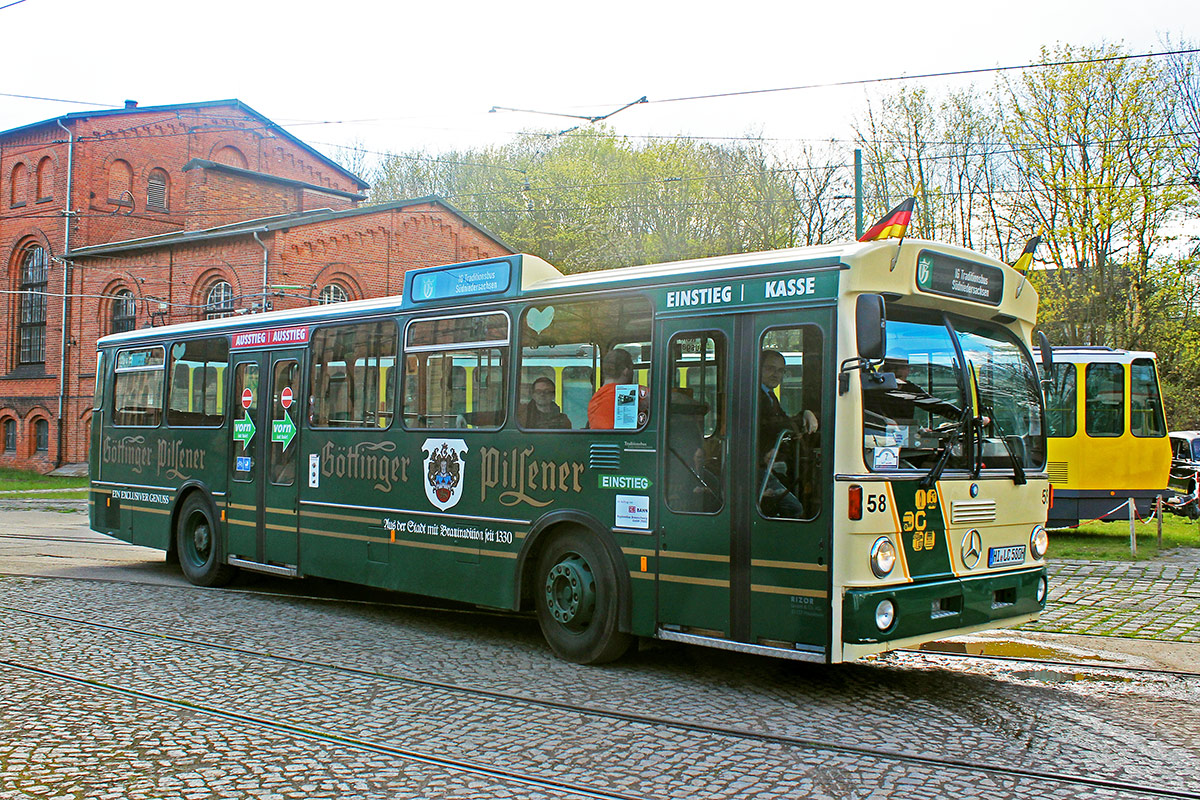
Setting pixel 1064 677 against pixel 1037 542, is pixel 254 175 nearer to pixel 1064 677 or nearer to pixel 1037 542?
pixel 1037 542

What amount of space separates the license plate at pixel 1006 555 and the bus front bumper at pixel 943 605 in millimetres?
76

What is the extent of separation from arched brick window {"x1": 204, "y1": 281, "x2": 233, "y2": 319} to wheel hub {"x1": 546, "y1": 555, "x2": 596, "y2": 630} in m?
29.5

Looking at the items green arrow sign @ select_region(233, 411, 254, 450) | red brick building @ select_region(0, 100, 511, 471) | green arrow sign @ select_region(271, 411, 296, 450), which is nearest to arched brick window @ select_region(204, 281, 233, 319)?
red brick building @ select_region(0, 100, 511, 471)

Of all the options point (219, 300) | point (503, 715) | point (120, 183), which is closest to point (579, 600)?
point (503, 715)

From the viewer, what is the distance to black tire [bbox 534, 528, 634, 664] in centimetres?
783

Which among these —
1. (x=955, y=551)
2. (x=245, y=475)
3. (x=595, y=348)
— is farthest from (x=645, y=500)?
(x=245, y=475)

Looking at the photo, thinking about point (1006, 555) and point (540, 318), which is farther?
point (540, 318)

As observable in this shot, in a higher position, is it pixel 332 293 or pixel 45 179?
pixel 45 179

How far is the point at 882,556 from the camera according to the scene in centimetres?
663

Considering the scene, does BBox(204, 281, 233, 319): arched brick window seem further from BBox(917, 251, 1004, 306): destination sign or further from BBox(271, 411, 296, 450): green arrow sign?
BBox(917, 251, 1004, 306): destination sign

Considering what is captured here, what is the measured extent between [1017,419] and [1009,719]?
216 cm

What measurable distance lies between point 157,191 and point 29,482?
13123mm

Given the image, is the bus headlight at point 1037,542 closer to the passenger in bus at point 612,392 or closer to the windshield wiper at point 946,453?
the windshield wiper at point 946,453

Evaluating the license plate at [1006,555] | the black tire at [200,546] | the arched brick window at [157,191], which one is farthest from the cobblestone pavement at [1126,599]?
the arched brick window at [157,191]
